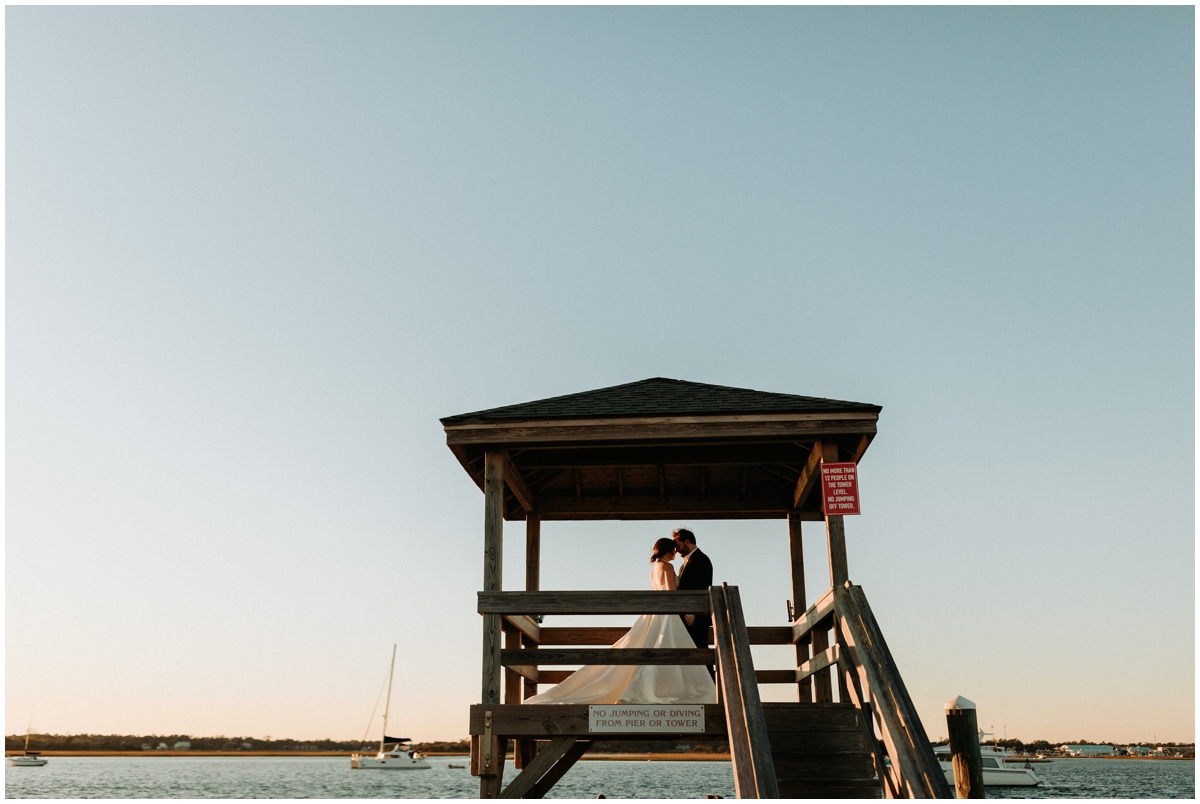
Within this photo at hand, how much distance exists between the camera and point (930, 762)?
21.0 feet

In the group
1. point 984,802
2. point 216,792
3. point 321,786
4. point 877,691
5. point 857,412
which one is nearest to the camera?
point 984,802

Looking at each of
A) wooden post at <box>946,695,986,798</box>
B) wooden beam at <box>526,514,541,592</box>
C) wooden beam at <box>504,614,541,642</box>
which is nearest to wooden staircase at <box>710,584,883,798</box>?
wooden post at <box>946,695,986,798</box>

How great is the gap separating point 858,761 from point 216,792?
4966 inches

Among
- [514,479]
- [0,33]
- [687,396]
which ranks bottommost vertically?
[514,479]

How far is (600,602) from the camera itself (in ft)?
30.7

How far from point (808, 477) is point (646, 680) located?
9.18 feet

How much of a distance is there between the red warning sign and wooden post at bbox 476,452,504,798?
309 cm

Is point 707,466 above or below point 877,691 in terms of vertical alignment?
→ above

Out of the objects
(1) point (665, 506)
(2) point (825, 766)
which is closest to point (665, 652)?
(2) point (825, 766)

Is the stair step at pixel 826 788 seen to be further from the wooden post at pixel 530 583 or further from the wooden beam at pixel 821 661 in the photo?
the wooden post at pixel 530 583

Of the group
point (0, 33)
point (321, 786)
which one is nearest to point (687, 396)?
point (0, 33)

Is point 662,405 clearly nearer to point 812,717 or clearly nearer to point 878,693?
point 812,717

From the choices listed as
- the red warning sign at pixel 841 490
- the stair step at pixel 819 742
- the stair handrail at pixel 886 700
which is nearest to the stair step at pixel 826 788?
the stair handrail at pixel 886 700

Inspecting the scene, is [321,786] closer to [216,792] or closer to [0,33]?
[216,792]
